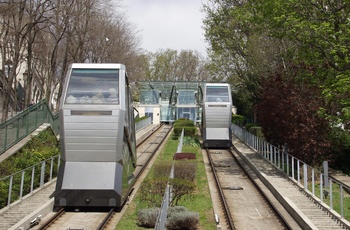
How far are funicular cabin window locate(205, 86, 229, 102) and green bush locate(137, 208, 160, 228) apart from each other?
17.9 m

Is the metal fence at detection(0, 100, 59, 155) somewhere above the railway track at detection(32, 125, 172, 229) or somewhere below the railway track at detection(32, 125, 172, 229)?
above

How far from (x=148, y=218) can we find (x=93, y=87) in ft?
13.1

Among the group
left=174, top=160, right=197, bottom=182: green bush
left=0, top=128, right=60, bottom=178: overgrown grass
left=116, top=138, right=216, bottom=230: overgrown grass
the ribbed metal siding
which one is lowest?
left=116, top=138, right=216, bottom=230: overgrown grass

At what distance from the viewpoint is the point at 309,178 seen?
1820cm

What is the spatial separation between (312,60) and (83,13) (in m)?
13.9

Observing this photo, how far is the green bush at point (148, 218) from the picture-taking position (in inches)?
455

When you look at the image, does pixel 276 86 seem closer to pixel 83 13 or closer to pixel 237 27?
pixel 83 13

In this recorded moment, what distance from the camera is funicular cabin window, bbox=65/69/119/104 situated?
488 inches

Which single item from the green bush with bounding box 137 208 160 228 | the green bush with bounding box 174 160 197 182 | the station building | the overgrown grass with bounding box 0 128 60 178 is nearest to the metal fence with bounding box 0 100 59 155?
the overgrown grass with bounding box 0 128 60 178

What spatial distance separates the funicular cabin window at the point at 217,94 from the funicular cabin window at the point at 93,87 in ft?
55.2

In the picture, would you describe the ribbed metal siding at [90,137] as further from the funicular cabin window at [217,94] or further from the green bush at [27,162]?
the funicular cabin window at [217,94]

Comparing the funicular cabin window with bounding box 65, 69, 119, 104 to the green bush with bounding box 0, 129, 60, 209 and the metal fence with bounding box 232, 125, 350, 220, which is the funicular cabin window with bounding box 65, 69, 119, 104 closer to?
the green bush with bounding box 0, 129, 60, 209

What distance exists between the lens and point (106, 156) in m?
12.2

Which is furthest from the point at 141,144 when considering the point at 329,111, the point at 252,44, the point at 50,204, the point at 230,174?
the point at 50,204
